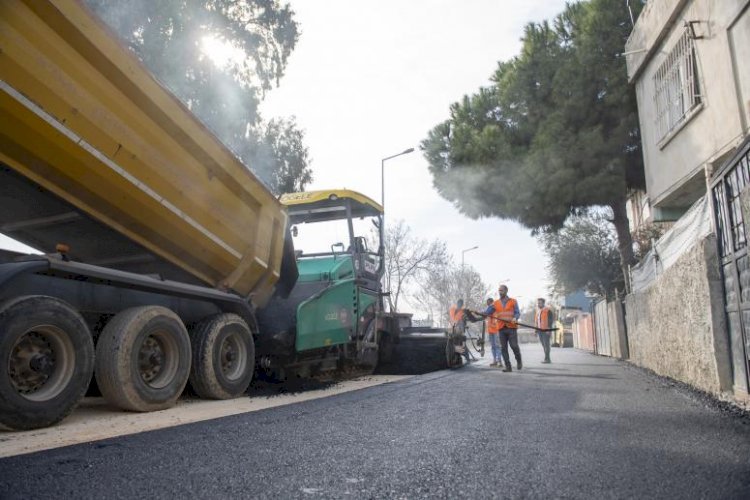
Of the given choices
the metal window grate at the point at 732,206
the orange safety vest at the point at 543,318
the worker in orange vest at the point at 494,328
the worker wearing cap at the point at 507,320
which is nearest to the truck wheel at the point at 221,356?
the metal window grate at the point at 732,206

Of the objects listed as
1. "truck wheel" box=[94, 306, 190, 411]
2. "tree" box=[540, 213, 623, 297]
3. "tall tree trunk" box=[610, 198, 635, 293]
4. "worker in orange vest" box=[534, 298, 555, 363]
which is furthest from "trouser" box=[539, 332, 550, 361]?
"tree" box=[540, 213, 623, 297]

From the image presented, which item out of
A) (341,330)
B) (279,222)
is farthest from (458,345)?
(279,222)

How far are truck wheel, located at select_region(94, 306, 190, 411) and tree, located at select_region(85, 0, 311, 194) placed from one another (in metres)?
10.0

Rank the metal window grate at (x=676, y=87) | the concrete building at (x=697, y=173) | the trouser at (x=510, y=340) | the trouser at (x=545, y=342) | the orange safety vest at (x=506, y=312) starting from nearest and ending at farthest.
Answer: the concrete building at (x=697, y=173)
the metal window grate at (x=676, y=87)
the trouser at (x=510, y=340)
the orange safety vest at (x=506, y=312)
the trouser at (x=545, y=342)

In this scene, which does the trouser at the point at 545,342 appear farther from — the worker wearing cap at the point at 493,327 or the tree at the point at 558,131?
the tree at the point at 558,131

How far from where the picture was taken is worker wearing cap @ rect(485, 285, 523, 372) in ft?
33.9

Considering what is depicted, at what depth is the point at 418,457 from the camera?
9.61 feet

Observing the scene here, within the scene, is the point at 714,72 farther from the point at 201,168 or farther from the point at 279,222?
the point at 201,168

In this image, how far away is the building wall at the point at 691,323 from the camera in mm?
5223

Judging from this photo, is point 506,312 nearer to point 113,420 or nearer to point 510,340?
point 510,340

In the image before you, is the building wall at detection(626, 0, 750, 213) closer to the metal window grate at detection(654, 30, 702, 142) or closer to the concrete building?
the concrete building

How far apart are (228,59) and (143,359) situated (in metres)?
15.1

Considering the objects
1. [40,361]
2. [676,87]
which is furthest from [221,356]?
[676,87]

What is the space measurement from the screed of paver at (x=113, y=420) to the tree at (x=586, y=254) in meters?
23.1
